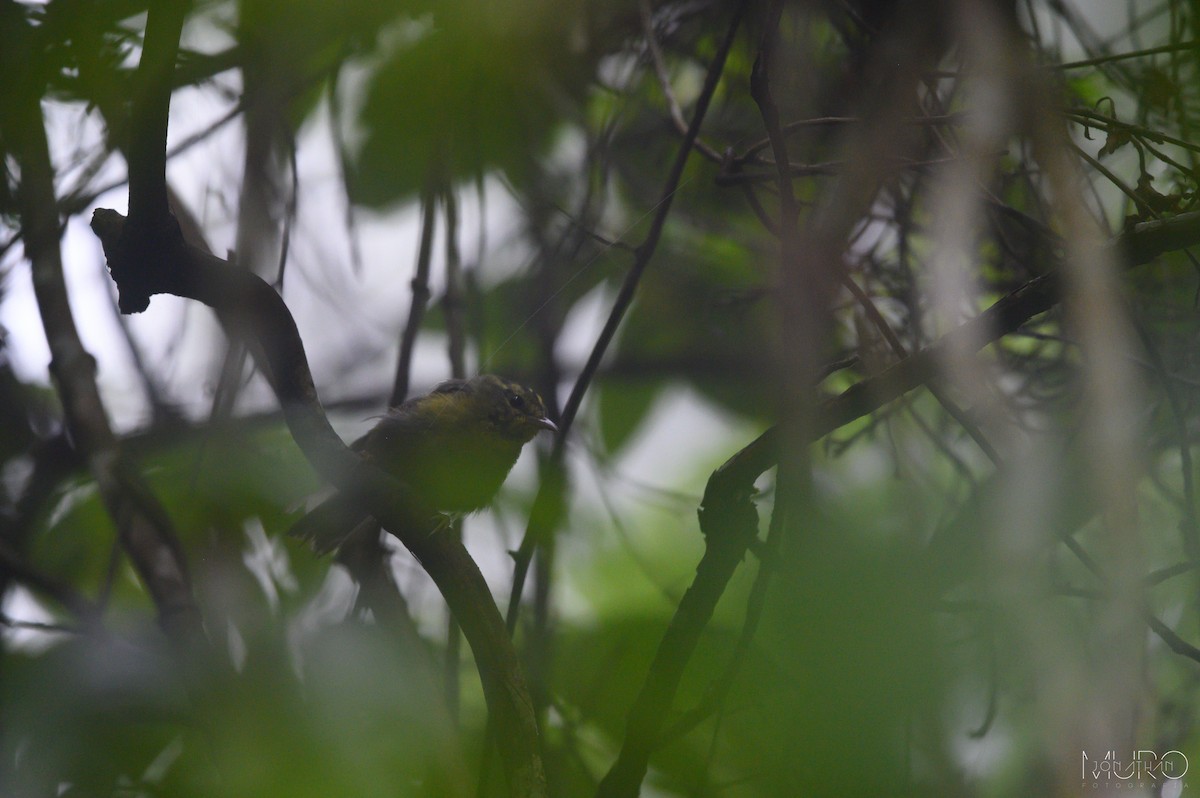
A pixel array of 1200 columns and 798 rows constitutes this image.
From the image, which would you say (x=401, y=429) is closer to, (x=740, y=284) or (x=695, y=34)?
(x=740, y=284)

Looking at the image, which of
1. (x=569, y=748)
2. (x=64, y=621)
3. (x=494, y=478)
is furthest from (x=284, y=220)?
(x=569, y=748)

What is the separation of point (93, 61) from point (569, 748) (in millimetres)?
2008

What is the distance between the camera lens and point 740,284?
3982mm

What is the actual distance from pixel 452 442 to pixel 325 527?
634 mm

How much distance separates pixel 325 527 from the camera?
308 centimetres

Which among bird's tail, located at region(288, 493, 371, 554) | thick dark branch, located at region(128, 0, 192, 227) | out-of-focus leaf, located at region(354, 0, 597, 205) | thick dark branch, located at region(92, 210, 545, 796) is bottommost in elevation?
thick dark branch, located at region(92, 210, 545, 796)

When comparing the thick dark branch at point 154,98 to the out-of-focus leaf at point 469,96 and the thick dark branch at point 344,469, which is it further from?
the out-of-focus leaf at point 469,96

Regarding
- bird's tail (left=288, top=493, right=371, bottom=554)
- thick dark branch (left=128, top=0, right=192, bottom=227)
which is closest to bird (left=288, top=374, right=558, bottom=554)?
bird's tail (left=288, top=493, right=371, bottom=554)

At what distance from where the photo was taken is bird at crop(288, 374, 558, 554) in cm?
310

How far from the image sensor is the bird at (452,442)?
3100 millimetres

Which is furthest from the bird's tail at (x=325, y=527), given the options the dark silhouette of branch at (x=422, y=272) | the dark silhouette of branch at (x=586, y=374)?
the dark silhouette of branch at (x=586, y=374)

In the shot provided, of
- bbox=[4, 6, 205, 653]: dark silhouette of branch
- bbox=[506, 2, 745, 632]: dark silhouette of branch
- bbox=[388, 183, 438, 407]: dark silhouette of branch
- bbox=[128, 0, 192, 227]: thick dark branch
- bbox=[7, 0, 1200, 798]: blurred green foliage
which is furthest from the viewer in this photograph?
bbox=[388, 183, 438, 407]: dark silhouette of branch

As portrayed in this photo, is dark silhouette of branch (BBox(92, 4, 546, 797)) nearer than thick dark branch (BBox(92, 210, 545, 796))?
Yes

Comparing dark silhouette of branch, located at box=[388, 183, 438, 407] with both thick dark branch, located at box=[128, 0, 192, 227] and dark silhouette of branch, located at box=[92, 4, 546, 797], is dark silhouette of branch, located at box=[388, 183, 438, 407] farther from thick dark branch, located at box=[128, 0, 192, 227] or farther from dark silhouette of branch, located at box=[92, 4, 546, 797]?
thick dark branch, located at box=[128, 0, 192, 227]
